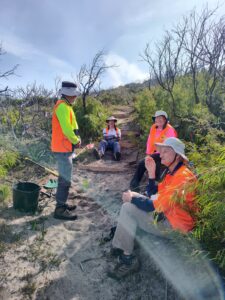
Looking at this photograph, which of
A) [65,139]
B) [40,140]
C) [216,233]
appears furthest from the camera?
[40,140]

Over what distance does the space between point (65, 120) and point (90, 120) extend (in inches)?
212

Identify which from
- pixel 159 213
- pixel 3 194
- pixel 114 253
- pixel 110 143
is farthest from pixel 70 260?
pixel 110 143

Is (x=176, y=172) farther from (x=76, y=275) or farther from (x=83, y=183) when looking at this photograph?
(x=83, y=183)

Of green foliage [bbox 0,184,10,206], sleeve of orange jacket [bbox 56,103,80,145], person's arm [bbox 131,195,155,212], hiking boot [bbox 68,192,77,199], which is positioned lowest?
hiking boot [bbox 68,192,77,199]

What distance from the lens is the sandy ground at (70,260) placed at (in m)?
2.87

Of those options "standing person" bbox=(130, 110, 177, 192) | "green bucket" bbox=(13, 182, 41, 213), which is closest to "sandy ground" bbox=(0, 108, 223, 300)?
"green bucket" bbox=(13, 182, 41, 213)

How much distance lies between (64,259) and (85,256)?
253 millimetres

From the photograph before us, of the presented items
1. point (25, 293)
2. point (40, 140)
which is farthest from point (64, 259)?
point (40, 140)

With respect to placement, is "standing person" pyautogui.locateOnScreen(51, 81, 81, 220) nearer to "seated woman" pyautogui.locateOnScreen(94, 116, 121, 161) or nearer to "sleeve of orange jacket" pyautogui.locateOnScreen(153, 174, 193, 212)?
"sleeve of orange jacket" pyautogui.locateOnScreen(153, 174, 193, 212)

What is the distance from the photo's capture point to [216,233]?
226 cm

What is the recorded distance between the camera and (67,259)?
133 inches

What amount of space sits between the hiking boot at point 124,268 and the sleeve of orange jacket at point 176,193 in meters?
0.76

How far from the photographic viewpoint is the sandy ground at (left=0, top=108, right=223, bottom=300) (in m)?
2.87

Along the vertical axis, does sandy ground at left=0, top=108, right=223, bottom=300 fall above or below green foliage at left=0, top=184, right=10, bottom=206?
below
